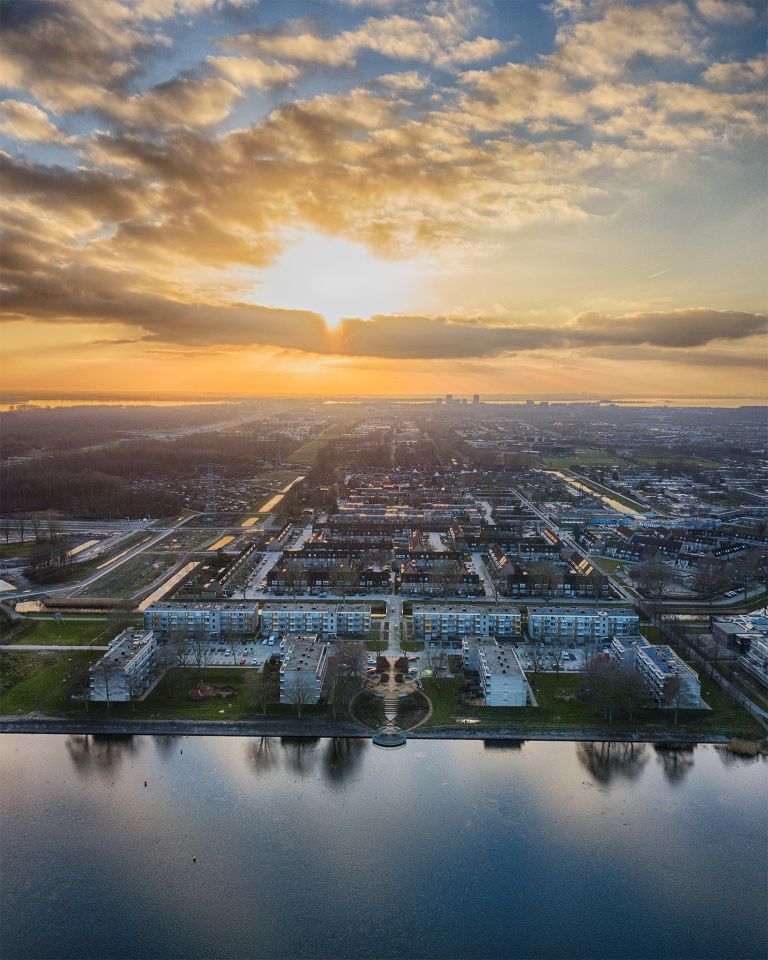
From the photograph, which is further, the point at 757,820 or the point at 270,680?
the point at 270,680

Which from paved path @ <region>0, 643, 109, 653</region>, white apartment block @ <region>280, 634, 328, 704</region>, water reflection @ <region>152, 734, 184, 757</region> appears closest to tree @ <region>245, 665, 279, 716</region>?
white apartment block @ <region>280, 634, 328, 704</region>

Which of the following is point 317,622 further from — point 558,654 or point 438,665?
point 558,654

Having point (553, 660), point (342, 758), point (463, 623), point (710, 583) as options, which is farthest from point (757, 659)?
point (342, 758)

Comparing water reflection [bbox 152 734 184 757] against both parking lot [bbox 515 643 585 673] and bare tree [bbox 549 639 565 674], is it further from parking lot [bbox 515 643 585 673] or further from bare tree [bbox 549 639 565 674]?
bare tree [bbox 549 639 565 674]

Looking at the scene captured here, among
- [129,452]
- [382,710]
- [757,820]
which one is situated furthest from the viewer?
[129,452]

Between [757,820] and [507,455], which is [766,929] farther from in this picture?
[507,455]

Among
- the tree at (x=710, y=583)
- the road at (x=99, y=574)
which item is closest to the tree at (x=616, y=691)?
the tree at (x=710, y=583)

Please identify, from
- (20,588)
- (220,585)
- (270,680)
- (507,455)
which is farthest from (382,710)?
(507,455)
